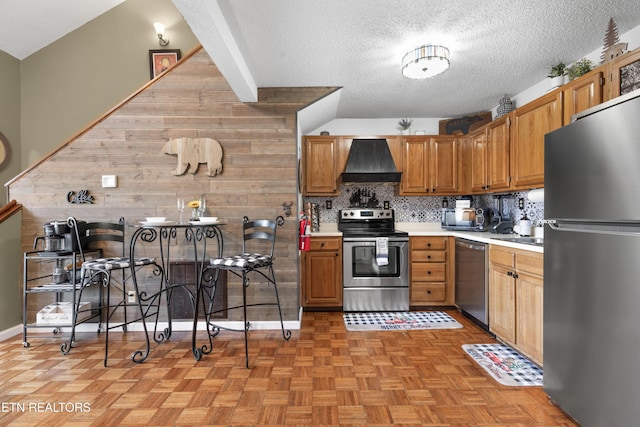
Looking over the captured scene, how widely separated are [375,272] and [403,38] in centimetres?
233

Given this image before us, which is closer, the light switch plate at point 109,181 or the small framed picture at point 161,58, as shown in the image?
the light switch plate at point 109,181

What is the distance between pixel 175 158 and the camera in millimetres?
2941

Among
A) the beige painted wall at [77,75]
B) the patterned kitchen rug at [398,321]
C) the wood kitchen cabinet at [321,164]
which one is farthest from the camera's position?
the beige painted wall at [77,75]

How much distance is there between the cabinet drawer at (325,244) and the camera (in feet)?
11.5

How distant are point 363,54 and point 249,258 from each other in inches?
74.3

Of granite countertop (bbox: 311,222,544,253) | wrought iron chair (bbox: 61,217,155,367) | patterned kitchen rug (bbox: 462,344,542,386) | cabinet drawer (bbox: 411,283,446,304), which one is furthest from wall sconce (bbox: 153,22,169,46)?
patterned kitchen rug (bbox: 462,344,542,386)

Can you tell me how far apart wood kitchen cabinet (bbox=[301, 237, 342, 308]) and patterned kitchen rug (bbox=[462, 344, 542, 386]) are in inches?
56.5

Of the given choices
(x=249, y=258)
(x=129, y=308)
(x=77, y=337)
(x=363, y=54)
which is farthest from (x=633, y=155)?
(x=77, y=337)

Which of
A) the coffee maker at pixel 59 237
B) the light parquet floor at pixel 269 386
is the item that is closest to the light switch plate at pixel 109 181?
the coffee maker at pixel 59 237

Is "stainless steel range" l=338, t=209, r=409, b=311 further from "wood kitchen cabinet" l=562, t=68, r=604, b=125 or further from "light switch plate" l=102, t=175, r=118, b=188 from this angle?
"light switch plate" l=102, t=175, r=118, b=188

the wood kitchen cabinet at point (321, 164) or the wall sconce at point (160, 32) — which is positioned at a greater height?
the wall sconce at point (160, 32)

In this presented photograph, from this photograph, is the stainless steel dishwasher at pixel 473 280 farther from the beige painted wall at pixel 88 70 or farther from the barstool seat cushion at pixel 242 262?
the beige painted wall at pixel 88 70

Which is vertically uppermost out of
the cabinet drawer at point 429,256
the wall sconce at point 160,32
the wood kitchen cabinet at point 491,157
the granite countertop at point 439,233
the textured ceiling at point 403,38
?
the wall sconce at point 160,32

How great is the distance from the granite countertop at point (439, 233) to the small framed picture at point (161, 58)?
10.1ft
